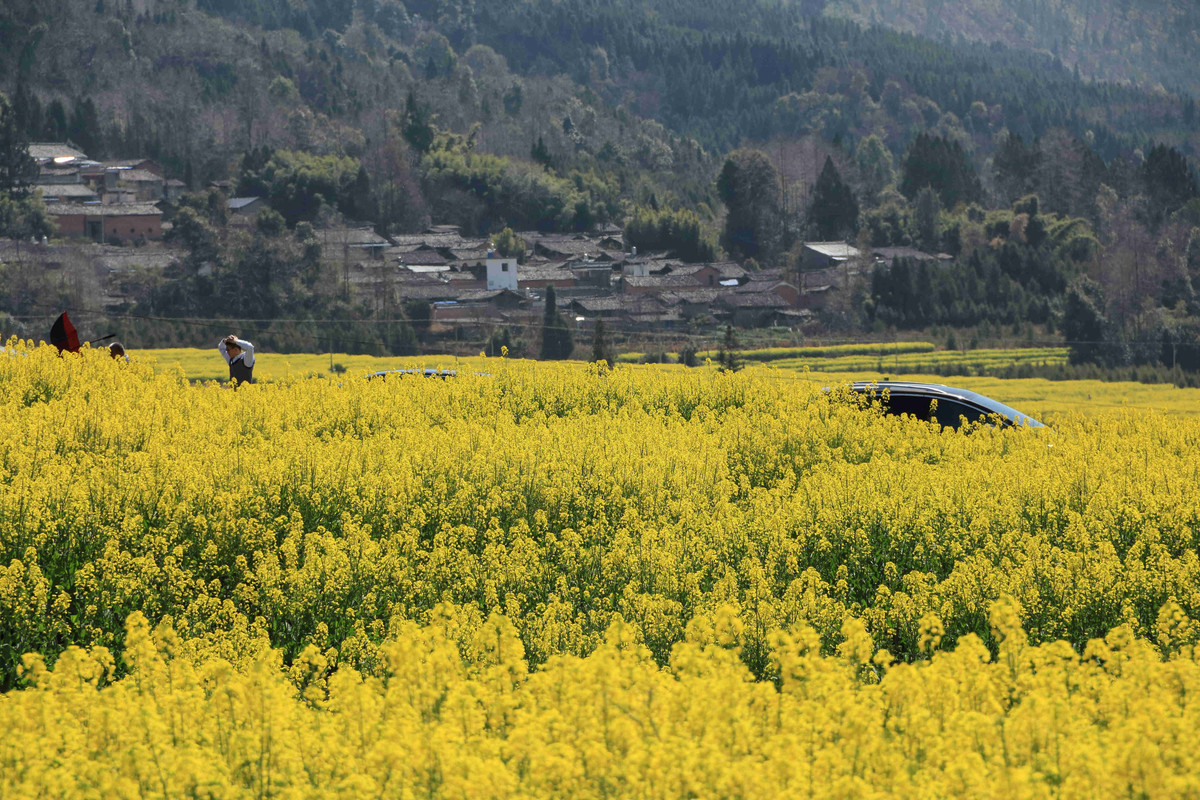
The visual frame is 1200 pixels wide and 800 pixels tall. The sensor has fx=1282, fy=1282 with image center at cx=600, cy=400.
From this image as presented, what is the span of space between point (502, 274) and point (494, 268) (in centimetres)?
73

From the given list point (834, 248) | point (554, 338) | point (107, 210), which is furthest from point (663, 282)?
point (107, 210)

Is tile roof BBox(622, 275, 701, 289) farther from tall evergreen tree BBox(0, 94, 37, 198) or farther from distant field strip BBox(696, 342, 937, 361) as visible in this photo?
tall evergreen tree BBox(0, 94, 37, 198)

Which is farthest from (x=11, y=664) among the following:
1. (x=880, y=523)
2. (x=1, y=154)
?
(x=1, y=154)

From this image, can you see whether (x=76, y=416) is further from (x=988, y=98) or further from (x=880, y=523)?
(x=988, y=98)

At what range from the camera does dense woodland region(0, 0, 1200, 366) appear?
3189 inches

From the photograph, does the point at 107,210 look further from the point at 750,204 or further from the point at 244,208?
the point at 750,204

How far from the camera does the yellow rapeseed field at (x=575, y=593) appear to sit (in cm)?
475

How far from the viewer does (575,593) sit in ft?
25.7

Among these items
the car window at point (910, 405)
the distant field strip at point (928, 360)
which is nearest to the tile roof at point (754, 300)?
the distant field strip at point (928, 360)

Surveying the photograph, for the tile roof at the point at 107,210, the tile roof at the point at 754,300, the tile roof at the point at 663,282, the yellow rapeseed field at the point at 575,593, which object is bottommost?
the yellow rapeseed field at the point at 575,593

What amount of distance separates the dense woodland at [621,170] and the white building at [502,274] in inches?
542

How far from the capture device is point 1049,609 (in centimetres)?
753

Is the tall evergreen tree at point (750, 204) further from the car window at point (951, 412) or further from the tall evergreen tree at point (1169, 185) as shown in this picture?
the car window at point (951, 412)

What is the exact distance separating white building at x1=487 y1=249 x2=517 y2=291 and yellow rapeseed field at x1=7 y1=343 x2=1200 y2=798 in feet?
253
